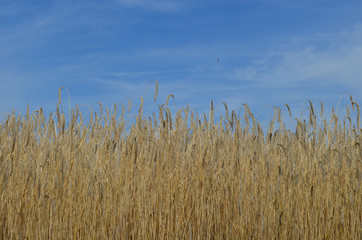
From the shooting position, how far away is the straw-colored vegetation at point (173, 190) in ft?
9.37

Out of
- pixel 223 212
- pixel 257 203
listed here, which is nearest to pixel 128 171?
pixel 223 212

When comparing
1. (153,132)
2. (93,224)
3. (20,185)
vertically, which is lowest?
(93,224)

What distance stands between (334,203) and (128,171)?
175 cm

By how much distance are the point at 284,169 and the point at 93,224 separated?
1.61m

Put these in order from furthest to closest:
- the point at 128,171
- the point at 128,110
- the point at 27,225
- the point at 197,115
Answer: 1. the point at 197,115
2. the point at 128,110
3. the point at 128,171
4. the point at 27,225

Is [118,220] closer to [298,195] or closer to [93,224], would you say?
[93,224]

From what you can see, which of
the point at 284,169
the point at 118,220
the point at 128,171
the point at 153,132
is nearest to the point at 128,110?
the point at 153,132

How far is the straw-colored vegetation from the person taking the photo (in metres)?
2.86

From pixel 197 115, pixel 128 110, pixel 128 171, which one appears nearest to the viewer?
pixel 128 171

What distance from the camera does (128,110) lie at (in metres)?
3.33

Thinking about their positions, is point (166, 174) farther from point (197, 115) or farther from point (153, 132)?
point (197, 115)

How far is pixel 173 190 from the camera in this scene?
9.58ft

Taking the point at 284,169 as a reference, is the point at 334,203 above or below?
below

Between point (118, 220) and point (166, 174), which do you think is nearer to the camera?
point (118, 220)
